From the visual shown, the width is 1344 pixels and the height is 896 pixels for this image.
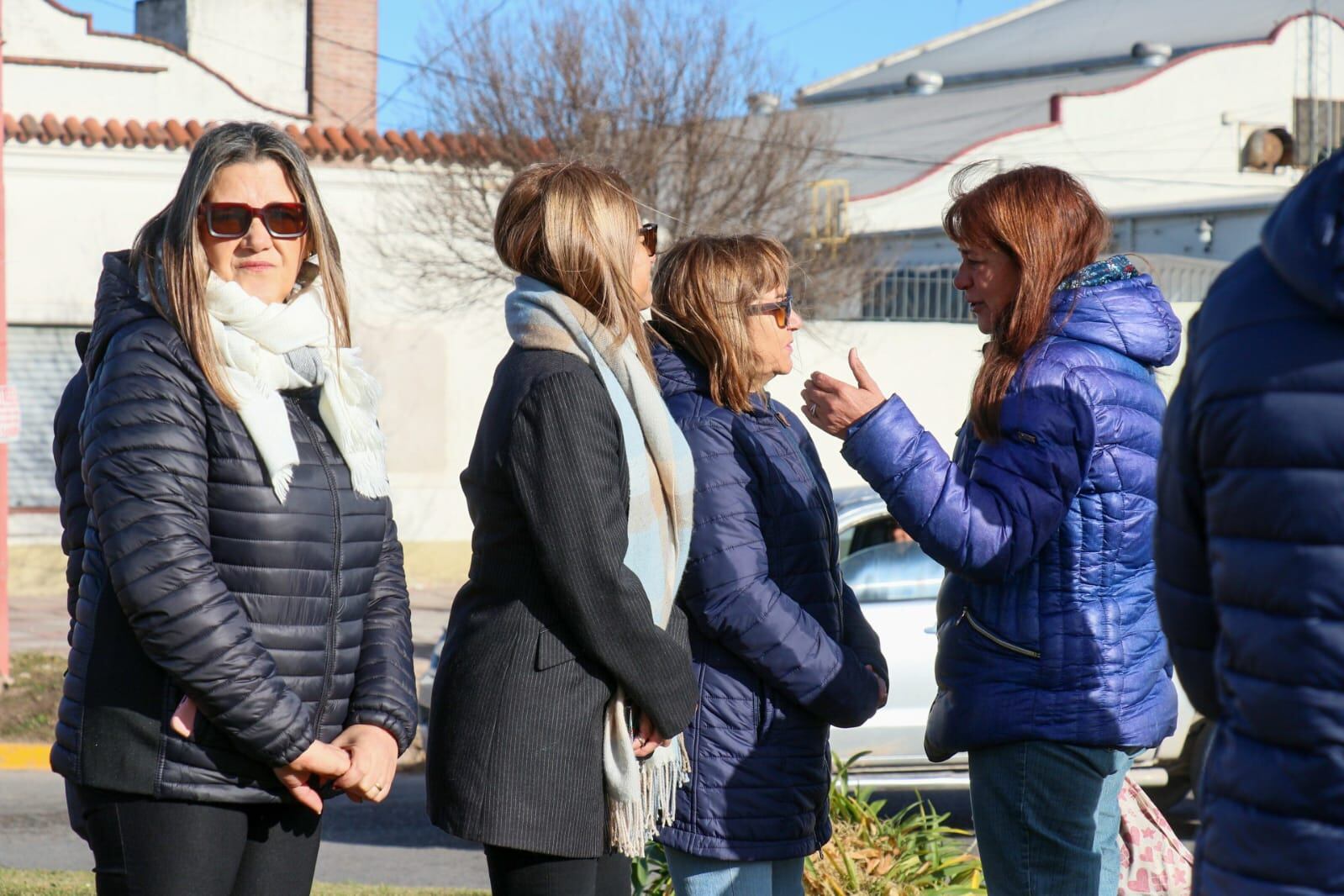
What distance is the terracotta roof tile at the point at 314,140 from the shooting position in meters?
14.3

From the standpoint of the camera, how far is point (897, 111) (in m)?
34.1

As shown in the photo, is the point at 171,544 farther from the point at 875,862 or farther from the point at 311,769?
the point at 875,862

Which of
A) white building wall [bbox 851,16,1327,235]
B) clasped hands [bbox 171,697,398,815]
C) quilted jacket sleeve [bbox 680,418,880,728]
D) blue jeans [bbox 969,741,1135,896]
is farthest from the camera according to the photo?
white building wall [bbox 851,16,1327,235]

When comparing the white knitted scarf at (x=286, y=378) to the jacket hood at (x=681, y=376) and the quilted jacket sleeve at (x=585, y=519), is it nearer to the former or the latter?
the quilted jacket sleeve at (x=585, y=519)

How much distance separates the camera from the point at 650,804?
2.92 metres

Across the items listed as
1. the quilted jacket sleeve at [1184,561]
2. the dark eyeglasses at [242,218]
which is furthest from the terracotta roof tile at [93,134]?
the quilted jacket sleeve at [1184,561]

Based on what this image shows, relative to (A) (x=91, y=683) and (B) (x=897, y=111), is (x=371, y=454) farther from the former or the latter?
(B) (x=897, y=111)

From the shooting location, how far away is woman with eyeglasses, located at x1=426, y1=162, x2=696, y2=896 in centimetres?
274

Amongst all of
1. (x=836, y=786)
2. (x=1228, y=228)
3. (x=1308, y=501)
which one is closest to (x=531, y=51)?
(x=836, y=786)

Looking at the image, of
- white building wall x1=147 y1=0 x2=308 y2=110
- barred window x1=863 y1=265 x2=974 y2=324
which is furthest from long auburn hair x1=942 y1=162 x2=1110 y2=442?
white building wall x1=147 y1=0 x2=308 y2=110

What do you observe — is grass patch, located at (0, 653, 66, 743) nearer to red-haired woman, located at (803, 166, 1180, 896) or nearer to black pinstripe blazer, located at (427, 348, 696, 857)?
→ black pinstripe blazer, located at (427, 348, 696, 857)

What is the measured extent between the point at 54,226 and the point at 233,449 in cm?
1297

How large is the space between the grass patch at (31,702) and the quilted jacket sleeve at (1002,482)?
681 cm

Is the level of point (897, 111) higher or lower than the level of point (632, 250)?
higher
